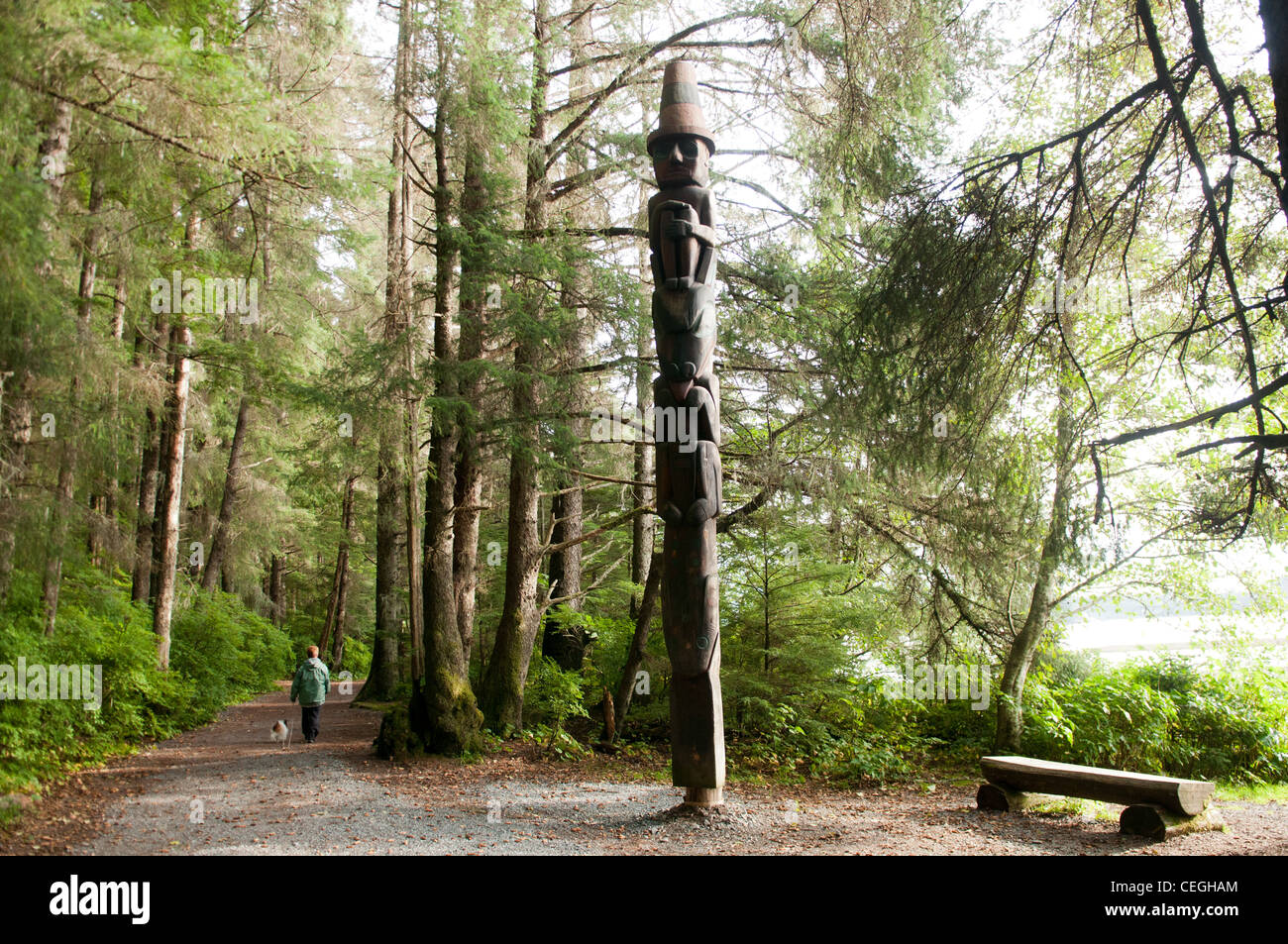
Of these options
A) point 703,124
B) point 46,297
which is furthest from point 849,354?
point 46,297

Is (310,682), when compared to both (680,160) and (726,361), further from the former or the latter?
(680,160)

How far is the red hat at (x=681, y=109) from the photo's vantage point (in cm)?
801

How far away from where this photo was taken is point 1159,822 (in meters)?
7.17

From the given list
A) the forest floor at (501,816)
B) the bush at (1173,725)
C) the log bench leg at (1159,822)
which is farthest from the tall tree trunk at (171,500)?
the log bench leg at (1159,822)

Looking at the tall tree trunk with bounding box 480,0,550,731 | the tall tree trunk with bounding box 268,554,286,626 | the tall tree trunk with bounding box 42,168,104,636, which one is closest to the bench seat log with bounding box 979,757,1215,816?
the tall tree trunk with bounding box 480,0,550,731

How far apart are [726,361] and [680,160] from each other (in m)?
3.88

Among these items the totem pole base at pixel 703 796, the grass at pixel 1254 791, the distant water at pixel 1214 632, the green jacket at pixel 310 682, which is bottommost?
the grass at pixel 1254 791

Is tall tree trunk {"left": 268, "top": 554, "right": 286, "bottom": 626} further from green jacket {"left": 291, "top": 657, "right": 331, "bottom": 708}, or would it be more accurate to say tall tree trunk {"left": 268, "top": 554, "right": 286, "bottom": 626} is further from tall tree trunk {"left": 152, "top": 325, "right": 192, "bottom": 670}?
green jacket {"left": 291, "top": 657, "right": 331, "bottom": 708}

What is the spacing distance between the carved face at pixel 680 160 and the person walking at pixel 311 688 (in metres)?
8.04

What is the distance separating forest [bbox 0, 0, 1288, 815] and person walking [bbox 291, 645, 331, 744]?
1.53 m

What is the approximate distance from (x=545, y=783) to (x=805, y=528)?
4.66 metres

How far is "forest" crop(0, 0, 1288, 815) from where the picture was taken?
22.7 feet

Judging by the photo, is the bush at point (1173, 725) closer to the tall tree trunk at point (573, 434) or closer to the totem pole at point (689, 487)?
the totem pole at point (689, 487)

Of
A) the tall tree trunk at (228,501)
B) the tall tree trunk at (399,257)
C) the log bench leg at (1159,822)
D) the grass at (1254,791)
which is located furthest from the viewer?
the tall tree trunk at (228,501)
